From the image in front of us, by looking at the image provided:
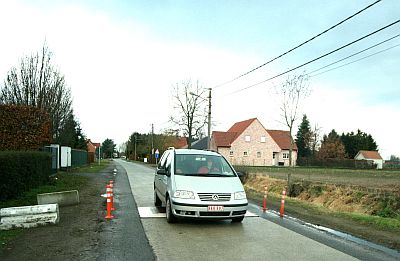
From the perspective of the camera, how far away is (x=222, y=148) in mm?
69125

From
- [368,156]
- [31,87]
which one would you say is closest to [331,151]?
[368,156]

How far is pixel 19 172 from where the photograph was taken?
561 inches

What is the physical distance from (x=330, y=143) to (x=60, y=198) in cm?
8062

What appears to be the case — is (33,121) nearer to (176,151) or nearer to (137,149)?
(176,151)

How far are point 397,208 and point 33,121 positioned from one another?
17912 mm

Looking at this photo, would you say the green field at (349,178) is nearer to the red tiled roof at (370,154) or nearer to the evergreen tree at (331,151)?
the evergreen tree at (331,151)

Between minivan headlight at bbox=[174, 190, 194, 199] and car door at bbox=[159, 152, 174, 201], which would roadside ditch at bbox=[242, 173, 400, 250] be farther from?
car door at bbox=[159, 152, 174, 201]

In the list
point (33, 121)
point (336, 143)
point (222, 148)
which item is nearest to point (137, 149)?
point (222, 148)

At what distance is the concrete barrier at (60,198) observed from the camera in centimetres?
1208

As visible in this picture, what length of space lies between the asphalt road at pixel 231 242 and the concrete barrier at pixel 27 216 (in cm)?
221

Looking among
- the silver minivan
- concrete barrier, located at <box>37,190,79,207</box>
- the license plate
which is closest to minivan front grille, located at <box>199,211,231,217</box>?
the silver minivan

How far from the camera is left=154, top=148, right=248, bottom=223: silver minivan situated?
876 cm

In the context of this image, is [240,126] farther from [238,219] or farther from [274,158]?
[238,219]

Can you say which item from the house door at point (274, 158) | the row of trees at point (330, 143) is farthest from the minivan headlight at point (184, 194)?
the row of trees at point (330, 143)
